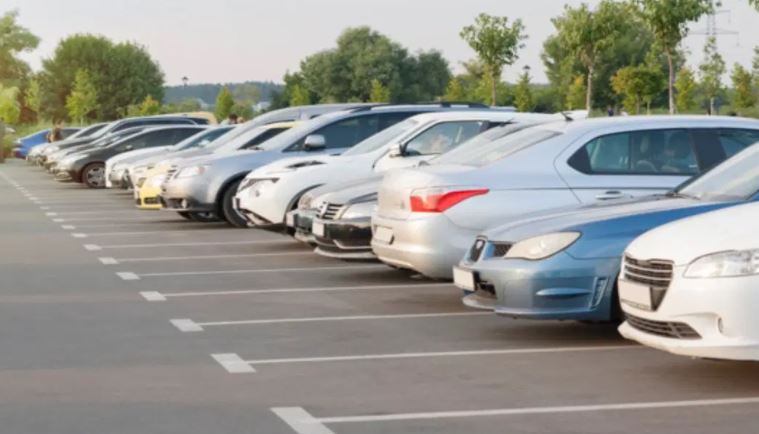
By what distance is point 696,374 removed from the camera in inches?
376

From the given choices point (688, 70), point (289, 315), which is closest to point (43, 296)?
point (289, 315)

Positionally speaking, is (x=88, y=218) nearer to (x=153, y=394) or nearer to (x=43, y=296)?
(x=43, y=296)

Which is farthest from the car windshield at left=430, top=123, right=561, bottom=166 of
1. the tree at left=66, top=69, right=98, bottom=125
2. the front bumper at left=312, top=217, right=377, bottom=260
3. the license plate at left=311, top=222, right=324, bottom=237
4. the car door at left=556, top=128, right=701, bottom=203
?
the tree at left=66, top=69, right=98, bottom=125

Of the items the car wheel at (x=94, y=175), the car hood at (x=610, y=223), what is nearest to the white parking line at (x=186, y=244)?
the car hood at (x=610, y=223)

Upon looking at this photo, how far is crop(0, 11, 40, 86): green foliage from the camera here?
439ft

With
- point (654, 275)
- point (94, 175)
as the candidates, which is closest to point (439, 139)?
point (654, 275)

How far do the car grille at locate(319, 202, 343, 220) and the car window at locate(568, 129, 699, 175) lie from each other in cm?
312

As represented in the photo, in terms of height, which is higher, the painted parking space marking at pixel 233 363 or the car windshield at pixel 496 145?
the car windshield at pixel 496 145

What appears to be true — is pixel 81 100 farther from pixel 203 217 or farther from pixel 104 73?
pixel 203 217

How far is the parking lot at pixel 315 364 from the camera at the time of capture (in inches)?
324

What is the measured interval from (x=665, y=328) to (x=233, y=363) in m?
2.65

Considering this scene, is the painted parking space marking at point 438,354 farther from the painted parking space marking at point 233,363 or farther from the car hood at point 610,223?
the car hood at point 610,223

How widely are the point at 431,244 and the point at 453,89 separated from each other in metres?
67.9

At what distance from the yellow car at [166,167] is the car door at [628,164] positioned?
1137 cm
